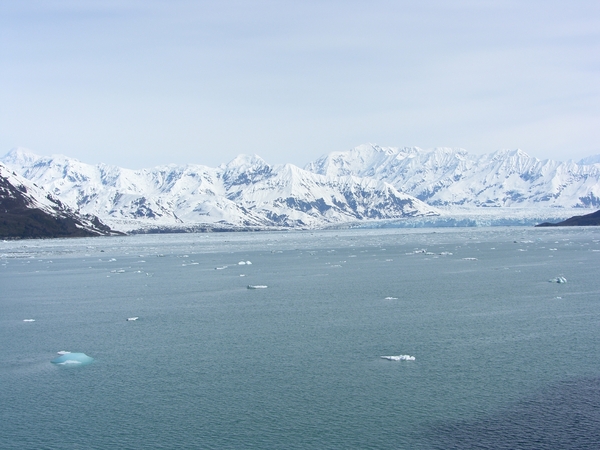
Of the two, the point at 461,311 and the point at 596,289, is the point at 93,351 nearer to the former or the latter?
the point at 461,311

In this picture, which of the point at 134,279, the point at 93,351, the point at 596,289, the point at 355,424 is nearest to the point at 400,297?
the point at 596,289

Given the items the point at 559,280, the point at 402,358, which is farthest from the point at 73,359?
the point at 559,280

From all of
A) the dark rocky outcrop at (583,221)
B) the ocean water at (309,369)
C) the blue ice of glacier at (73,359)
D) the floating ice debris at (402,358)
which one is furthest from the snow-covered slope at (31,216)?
the floating ice debris at (402,358)

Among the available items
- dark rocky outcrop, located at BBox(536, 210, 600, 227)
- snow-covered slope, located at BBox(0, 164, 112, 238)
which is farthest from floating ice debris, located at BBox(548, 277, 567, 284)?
snow-covered slope, located at BBox(0, 164, 112, 238)

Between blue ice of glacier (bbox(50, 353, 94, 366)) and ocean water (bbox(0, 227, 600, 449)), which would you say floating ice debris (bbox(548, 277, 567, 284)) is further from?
blue ice of glacier (bbox(50, 353, 94, 366))

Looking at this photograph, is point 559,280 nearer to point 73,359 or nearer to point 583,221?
point 73,359
